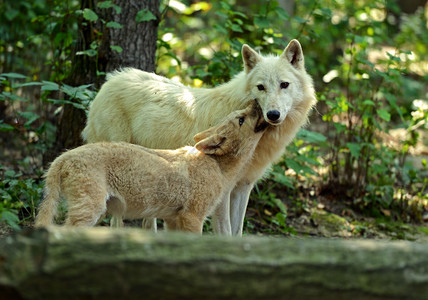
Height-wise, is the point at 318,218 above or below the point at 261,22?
below

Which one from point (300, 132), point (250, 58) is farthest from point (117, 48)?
point (300, 132)

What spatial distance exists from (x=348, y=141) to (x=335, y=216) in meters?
1.38

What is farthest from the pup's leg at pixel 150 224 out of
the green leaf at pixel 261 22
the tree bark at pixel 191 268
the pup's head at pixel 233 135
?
the tree bark at pixel 191 268

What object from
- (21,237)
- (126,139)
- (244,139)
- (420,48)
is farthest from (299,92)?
(420,48)

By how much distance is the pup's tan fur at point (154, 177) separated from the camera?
14.0 ft

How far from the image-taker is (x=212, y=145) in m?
5.21

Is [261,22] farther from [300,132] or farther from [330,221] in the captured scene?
[330,221]

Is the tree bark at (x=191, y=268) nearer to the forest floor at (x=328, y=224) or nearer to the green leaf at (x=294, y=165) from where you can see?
the forest floor at (x=328, y=224)

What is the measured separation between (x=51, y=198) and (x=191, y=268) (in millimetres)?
2030

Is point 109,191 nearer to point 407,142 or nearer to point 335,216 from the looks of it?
point 335,216

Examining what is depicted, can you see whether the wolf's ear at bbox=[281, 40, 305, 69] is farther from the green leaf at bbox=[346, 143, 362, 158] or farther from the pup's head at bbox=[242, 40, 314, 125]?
the green leaf at bbox=[346, 143, 362, 158]

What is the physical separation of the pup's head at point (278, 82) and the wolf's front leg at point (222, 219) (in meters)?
1.21

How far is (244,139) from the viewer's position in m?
5.34

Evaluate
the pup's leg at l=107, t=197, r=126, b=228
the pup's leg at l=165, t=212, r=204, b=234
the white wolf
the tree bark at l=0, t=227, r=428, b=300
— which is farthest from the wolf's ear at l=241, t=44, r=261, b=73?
the tree bark at l=0, t=227, r=428, b=300
